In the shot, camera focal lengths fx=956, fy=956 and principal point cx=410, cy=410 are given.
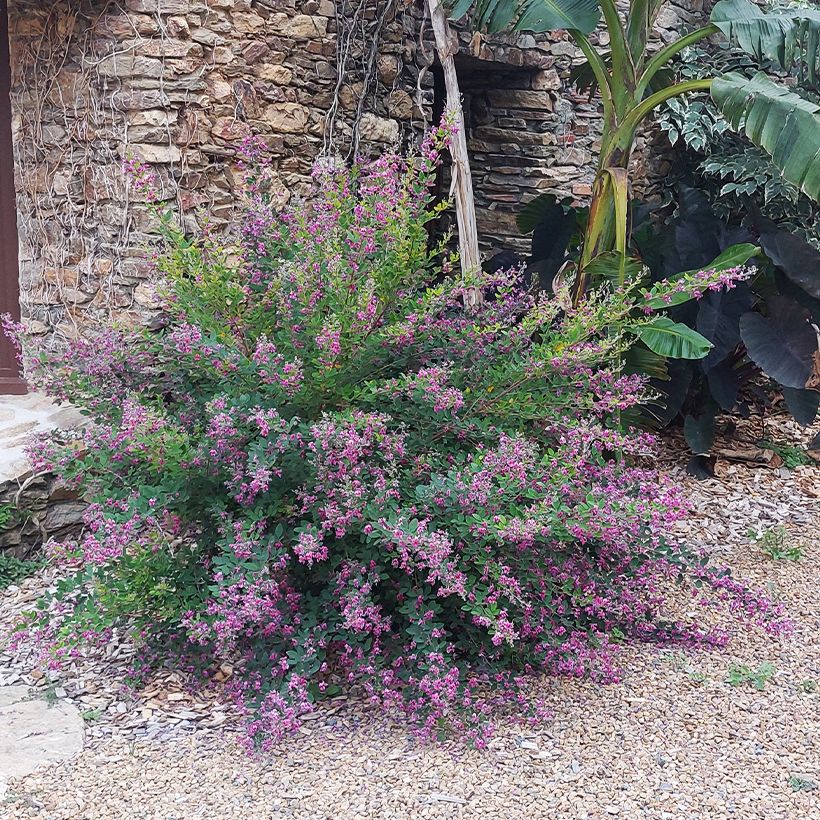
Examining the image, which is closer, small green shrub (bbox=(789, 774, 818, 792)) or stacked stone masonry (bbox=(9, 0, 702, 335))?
small green shrub (bbox=(789, 774, 818, 792))

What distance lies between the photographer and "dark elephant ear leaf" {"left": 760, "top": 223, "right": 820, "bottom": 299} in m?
5.30

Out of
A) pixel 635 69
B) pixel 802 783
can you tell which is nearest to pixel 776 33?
pixel 635 69

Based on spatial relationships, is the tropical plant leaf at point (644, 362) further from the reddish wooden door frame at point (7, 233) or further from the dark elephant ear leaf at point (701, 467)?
the reddish wooden door frame at point (7, 233)

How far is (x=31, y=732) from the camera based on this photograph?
3.04 m

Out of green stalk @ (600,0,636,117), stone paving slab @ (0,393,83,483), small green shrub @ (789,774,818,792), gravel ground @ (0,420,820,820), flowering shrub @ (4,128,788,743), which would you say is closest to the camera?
gravel ground @ (0,420,820,820)

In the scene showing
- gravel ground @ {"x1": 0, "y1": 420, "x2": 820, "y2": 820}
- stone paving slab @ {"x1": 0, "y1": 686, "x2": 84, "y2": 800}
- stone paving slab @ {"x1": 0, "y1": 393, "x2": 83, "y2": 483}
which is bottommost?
stone paving slab @ {"x1": 0, "y1": 686, "x2": 84, "y2": 800}

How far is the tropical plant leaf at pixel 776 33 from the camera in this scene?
434 centimetres

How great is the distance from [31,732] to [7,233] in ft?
10.7

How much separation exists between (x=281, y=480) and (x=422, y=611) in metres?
0.64

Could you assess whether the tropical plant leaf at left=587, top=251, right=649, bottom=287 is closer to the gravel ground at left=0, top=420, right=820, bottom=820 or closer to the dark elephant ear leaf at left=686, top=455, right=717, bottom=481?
the dark elephant ear leaf at left=686, top=455, right=717, bottom=481

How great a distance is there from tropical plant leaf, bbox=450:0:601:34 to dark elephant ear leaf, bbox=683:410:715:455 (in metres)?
2.26

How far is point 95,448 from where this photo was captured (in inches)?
130

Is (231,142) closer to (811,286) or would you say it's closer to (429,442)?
(429,442)

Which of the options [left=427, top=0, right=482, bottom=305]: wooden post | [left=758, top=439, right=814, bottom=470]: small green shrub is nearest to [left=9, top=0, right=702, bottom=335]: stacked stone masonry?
[left=427, top=0, right=482, bottom=305]: wooden post
